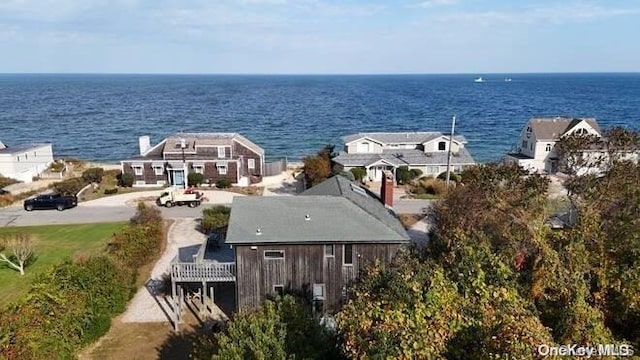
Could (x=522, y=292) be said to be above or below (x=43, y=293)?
above

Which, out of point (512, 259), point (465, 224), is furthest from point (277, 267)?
point (512, 259)

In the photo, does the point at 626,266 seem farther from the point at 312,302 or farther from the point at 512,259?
the point at 312,302

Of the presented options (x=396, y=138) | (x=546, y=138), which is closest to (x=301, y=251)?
(x=396, y=138)

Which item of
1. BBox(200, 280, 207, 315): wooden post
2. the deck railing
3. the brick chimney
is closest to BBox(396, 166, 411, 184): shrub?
the brick chimney

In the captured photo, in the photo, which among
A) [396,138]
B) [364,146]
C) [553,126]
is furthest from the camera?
[396,138]

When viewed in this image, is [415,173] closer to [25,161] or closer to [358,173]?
[358,173]

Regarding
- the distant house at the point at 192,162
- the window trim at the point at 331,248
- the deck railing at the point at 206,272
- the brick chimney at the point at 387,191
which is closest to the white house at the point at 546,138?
the distant house at the point at 192,162

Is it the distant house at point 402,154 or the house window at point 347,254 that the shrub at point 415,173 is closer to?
the distant house at point 402,154
